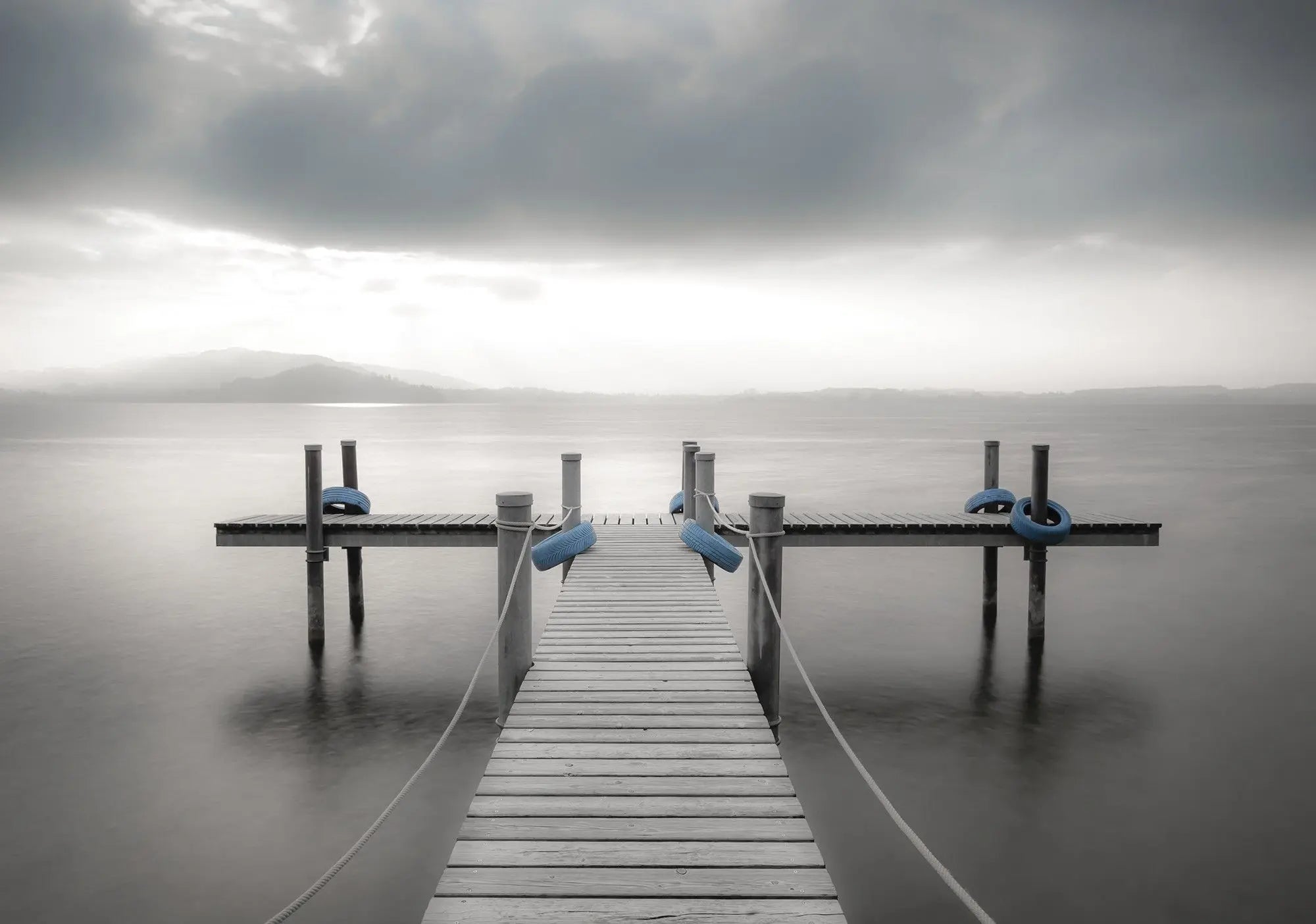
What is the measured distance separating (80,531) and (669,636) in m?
26.7

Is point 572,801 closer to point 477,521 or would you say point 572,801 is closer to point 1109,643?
point 477,521

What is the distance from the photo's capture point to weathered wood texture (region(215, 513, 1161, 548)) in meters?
11.4

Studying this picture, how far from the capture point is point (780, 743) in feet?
31.6

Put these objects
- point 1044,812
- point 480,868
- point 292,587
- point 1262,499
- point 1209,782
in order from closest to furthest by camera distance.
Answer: point 480,868 < point 1044,812 < point 1209,782 < point 292,587 < point 1262,499

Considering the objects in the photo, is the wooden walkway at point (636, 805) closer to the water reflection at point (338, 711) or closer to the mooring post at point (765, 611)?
the mooring post at point (765, 611)

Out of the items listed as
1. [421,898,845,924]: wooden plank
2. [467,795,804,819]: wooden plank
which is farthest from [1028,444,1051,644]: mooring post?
[421,898,845,924]: wooden plank

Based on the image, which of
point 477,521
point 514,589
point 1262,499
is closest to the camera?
point 514,589

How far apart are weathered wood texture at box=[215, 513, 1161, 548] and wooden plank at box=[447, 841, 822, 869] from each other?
24.4 ft

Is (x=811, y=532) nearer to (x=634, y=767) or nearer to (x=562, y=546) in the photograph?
(x=562, y=546)

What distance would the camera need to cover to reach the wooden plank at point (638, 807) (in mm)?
4242

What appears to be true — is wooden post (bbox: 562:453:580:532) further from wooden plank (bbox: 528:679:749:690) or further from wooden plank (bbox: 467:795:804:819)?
wooden plank (bbox: 467:795:804:819)

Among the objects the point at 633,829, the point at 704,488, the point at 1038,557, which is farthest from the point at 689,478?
the point at 633,829

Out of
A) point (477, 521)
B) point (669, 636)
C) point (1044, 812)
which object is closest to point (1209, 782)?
point (1044, 812)

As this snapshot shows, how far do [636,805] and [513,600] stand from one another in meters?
2.52
